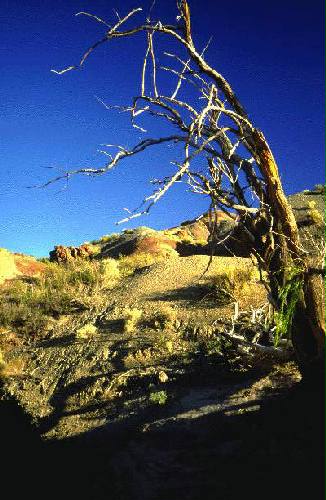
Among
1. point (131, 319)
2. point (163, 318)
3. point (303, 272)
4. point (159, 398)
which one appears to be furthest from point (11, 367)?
point (303, 272)

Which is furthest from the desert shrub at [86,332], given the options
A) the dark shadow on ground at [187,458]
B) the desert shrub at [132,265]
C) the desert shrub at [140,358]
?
the desert shrub at [132,265]

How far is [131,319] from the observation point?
38.0 ft

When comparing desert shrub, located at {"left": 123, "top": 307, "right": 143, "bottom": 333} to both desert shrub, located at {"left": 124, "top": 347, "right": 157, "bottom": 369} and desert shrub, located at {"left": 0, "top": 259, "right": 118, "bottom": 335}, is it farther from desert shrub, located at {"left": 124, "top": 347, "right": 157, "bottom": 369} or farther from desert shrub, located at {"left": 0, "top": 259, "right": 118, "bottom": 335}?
desert shrub, located at {"left": 0, "top": 259, "right": 118, "bottom": 335}

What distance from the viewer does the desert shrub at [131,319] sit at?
11.3 metres

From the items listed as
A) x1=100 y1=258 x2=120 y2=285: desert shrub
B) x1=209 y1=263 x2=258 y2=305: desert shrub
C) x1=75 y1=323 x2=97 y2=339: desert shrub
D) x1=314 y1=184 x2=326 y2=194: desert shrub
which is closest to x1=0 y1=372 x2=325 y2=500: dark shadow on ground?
x1=75 y1=323 x2=97 y2=339: desert shrub

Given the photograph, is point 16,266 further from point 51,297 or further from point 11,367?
point 11,367

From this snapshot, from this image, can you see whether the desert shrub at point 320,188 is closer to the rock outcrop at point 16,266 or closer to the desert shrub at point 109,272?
the desert shrub at point 109,272

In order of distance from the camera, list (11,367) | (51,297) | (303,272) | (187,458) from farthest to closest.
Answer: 1. (51,297)
2. (11,367)
3. (187,458)
4. (303,272)

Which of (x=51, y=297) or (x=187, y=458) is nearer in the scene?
(x=187, y=458)

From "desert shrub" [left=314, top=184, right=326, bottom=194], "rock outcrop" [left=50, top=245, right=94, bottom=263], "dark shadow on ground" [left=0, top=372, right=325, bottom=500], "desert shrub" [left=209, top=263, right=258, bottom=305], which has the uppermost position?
"desert shrub" [left=314, top=184, right=326, bottom=194]

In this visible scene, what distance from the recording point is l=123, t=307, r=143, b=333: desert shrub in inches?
444

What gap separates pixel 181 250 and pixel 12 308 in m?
14.7

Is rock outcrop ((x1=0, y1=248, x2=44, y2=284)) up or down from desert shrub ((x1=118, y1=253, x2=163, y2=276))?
up

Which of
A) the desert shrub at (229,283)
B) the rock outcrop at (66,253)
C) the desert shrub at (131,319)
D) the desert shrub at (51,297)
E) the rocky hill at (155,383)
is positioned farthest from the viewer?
the rock outcrop at (66,253)
